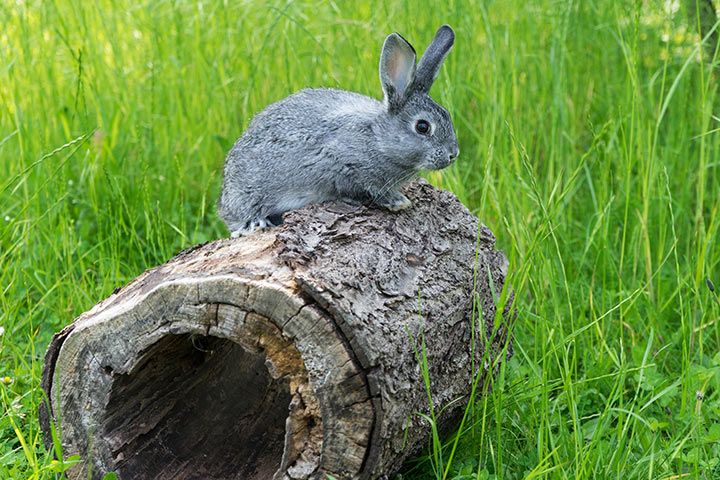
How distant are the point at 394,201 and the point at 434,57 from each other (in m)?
0.62

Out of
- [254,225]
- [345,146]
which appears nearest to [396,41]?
[345,146]

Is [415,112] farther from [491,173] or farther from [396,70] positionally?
[491,173]

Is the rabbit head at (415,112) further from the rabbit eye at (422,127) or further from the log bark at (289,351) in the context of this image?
the log bark at (289,351)

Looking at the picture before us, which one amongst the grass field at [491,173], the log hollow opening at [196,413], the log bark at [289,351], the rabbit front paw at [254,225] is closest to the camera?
the log bark at [289,351]

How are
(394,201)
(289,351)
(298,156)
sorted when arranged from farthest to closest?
(298,156)
(394,201)
(289,351)

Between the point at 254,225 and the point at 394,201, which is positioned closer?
the point at 394,201

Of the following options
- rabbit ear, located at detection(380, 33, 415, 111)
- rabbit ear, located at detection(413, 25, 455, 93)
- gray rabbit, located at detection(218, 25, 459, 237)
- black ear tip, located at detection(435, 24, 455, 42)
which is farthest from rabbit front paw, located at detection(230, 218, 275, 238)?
black ear tip, located at detection(435, 24, 455, 42)

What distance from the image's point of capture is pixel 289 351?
3.15 meters

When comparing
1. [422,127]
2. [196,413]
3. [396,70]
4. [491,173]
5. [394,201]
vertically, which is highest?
[396,70]

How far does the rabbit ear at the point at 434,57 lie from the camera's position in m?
3.96

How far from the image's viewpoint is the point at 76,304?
4340 mm

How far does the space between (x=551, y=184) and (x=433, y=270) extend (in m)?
1.59

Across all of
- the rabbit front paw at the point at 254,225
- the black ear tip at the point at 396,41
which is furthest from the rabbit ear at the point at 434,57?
the rabbit front paw at the point at 254,225

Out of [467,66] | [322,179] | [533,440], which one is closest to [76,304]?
[322,179]
